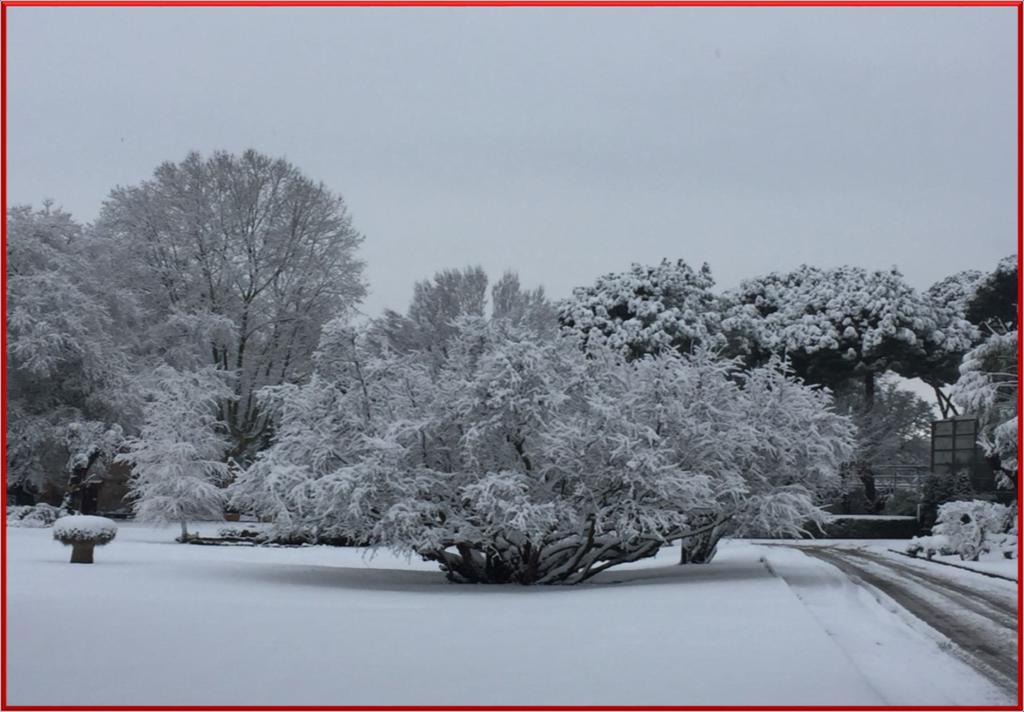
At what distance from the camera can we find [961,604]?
1836 cm

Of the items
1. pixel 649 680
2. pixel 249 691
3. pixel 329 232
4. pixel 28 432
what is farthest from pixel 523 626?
pixel 329 232

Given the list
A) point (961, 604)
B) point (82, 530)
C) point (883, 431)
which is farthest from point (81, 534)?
point (883, 431)

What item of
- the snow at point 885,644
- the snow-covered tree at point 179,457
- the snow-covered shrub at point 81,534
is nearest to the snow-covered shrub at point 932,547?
the snow at point 885,644

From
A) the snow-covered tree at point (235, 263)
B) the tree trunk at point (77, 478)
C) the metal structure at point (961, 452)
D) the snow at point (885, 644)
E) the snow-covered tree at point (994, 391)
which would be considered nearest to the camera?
the snow at point (885, 644)

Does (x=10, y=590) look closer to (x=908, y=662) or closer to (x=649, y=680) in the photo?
(x=649, y=680)

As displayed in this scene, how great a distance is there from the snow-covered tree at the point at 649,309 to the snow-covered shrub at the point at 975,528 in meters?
21.4

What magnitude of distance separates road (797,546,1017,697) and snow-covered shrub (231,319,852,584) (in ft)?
8.90

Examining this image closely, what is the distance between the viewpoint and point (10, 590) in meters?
16.4

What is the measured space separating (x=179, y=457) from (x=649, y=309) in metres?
26.5

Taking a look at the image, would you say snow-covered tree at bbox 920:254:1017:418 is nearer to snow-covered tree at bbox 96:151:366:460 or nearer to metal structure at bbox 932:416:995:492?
metal structure at bbox 932:416:995:492

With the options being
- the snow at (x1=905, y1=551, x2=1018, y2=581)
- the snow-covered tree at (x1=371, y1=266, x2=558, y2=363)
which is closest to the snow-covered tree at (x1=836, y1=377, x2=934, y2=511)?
the snow at (x1=905, y1=551, x2=1018, y2=581)

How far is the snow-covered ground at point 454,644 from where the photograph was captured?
9.08 meters

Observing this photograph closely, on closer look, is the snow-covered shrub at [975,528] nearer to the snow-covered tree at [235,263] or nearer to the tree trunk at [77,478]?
the snow-covered tree at [235,263]

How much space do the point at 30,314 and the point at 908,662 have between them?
28969 millimetres
